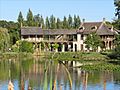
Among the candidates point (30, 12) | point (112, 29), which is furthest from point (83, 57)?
point (30, 12)

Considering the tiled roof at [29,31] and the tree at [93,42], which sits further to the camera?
the tiled roof at [29,31]

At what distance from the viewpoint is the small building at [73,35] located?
66625mm

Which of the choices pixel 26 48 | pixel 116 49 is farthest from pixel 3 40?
pixel 116 49

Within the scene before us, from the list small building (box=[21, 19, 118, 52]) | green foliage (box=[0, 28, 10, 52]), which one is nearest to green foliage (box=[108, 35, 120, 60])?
small building (box=[21, 19, 118, 52])

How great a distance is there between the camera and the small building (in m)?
66.6

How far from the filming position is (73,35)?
71.4 m

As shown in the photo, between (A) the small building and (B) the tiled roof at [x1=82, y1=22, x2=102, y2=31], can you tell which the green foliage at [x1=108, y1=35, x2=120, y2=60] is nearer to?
(A) the small building

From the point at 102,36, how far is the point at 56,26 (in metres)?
34.0

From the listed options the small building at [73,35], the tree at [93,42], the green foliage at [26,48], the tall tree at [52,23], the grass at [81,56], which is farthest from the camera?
the tall tree at [52,23]

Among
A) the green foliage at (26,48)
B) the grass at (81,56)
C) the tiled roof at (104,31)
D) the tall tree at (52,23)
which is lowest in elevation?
the grass at (81,56)

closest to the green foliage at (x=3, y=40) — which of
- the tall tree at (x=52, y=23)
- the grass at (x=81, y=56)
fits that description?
the grass at (x=81, y=56)

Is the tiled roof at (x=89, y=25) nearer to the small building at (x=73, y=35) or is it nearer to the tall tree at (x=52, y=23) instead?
the small building at (x=73, y=35)

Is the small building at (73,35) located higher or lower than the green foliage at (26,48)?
higher

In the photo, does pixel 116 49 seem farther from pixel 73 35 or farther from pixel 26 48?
pixel 73 35
